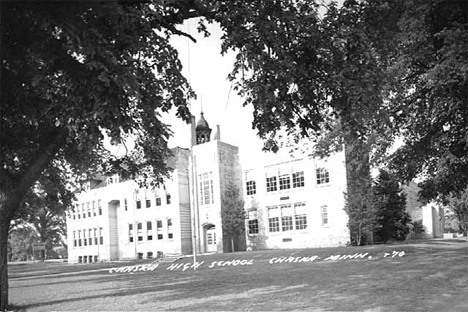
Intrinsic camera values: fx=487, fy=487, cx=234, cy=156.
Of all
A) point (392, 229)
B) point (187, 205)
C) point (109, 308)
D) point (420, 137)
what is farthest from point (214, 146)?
point (109, 308)

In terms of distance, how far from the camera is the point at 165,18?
33.4 ft

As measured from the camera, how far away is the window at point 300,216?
4488 cm

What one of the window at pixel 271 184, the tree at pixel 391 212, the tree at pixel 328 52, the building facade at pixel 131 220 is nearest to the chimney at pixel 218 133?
the building facade at pixel 131 220

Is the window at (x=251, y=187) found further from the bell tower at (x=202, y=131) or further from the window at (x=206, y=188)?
the bell tower at (x=202, y=131)

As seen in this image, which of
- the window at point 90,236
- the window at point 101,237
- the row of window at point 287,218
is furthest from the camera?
the window at point 90,236

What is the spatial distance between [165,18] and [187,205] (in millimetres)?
44239

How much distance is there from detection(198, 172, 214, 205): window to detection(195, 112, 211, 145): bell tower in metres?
6.85

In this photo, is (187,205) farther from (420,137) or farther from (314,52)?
(314,52)

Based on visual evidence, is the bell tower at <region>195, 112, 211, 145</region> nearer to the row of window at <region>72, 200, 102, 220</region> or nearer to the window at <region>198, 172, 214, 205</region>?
the window at <region>198, 172, 214, 205</region>

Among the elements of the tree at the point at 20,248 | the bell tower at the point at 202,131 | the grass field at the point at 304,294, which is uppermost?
the bell tower at the point at 202,131

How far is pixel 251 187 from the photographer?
161 feet

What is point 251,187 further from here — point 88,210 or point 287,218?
point 88,210

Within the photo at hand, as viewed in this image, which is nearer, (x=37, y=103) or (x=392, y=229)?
(x=37, y=103)

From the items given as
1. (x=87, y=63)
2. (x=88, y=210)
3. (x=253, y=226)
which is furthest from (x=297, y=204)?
(x=87, y=63)
